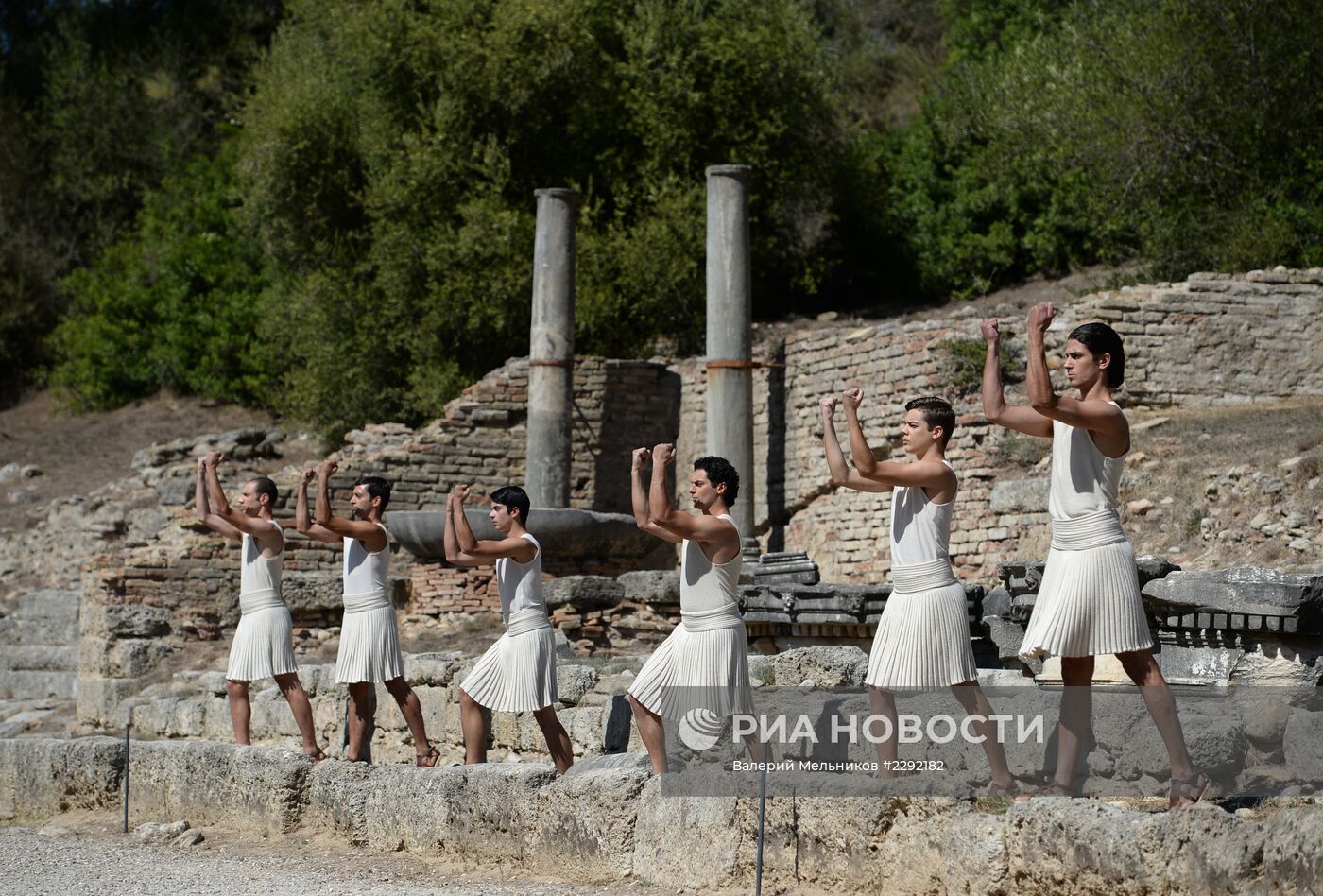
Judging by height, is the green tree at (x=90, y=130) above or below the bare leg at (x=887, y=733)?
above

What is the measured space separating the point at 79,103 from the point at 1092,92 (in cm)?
2045

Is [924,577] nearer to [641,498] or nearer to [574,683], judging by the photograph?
[641,498]

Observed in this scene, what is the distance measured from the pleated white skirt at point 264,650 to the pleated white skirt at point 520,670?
208cm

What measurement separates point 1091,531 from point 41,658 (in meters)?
14.2

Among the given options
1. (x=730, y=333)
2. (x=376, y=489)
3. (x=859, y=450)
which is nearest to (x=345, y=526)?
(x=376, y=489)

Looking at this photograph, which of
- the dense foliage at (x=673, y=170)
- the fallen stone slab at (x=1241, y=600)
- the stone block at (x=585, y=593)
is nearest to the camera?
Result: the fallen stone slab at (x=1241, y=600)

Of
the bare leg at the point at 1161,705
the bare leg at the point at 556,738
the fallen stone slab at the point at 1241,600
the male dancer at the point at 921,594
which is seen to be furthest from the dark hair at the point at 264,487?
the bare leg at the point at 1161,705

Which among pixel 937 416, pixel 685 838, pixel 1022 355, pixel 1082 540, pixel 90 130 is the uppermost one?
pixel 90 130

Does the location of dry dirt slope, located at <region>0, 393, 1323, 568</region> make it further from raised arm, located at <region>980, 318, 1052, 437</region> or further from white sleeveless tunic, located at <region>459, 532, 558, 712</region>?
raised arm, located at <region>980, 318, 1052, 437</region>

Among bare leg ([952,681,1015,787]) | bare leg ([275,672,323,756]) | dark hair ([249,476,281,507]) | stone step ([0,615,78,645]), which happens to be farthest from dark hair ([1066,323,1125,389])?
stone step ([0,615,78,645])

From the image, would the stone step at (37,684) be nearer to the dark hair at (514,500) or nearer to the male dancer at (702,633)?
the dark hair at (514,500)

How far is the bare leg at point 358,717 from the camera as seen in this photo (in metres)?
9.13

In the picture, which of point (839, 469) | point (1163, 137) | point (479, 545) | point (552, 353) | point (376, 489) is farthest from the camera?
point (1163, 137)

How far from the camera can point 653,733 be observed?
6.55 m
